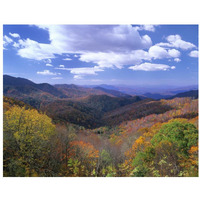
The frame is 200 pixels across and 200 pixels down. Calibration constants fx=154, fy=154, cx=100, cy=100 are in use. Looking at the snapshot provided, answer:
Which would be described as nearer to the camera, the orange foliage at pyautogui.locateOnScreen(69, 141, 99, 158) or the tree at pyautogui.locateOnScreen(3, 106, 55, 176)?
the tree at pyautogui.locateOnScreen(3, 106, 55, 176)

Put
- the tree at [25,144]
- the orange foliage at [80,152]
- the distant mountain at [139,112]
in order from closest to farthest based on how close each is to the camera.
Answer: the tree at [25,144]
the orange foliage at [80,152]
the distant mountain at [139,112]

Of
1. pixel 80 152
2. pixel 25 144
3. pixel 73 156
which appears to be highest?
pixel 25 144

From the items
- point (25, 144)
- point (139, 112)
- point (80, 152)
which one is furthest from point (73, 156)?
point (139, 112)

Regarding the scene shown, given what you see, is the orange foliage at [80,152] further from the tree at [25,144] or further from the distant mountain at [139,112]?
the distant mountain at [139,112]

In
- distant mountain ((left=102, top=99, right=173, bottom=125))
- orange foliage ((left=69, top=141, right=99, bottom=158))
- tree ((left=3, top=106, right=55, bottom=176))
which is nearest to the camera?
tree ((left=3, top=106, right=55, bottom=176))

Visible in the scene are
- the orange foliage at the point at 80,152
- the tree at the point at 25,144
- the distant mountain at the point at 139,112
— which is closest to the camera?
the tree at the point at 25,144

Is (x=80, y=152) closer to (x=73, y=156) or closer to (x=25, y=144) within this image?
(x=73, y=156)

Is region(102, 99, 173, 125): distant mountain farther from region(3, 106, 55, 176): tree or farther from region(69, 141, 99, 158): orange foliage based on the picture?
region(3, 106, 55, 176): tree

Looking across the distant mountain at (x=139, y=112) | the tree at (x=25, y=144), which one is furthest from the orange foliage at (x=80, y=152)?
the distant mountain at (x=139, y=112)

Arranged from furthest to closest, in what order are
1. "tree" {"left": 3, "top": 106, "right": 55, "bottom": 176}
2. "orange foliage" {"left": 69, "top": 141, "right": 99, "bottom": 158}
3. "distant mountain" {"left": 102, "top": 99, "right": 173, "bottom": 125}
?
"distant mountain" {"left": 102, "top": 99, "right": 173, "bottom": 125} → "orange foliage" {"left": 69, "top": 141, "right": 99, "bottom": 158} → "tree" {"left": 3, "top": 106, "right": 55, "bottom": 176}

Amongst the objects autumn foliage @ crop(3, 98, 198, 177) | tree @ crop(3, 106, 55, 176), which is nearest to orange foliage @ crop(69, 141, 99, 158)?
autumn foliage @ crop(3, 98, 198, 177)
